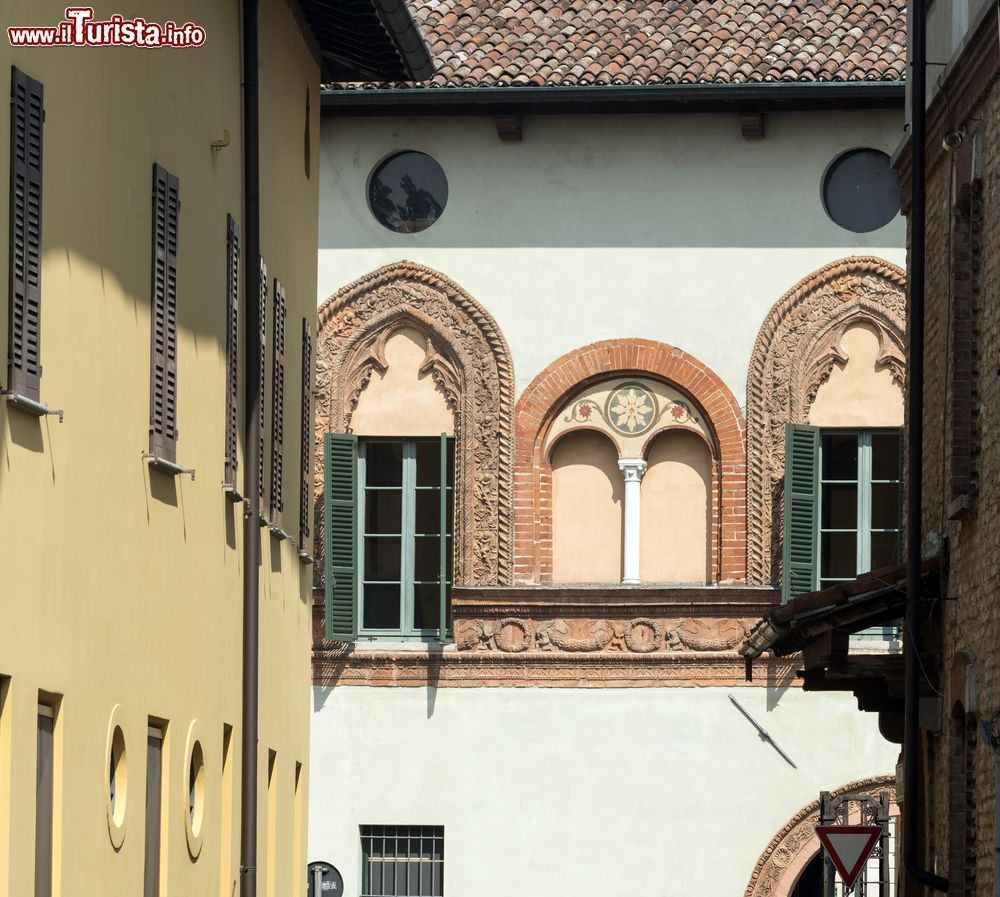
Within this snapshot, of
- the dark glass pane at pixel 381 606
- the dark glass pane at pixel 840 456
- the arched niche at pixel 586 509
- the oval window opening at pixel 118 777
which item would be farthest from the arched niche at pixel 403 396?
the oval window opening at pixel 118 777

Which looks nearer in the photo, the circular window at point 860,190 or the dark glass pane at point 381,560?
the circular window at point 860,190

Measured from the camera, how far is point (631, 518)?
24.5 metres

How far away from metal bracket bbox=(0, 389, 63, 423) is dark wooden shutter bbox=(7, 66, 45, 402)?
3 cm

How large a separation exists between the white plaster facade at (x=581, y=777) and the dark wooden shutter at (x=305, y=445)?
19.8 ft

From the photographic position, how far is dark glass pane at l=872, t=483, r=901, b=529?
24156 mm

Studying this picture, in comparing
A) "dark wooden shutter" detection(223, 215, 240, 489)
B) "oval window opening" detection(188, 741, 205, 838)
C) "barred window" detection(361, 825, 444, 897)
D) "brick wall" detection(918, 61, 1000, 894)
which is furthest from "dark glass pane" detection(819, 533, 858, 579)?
"oval window opening" detection(188, 741, 205, 838)

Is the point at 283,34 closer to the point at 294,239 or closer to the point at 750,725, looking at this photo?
the point at 294,239

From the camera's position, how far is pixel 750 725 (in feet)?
78.6

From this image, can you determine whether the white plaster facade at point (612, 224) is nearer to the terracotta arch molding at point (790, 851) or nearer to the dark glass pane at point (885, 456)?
the dark glass pane at point (885, 456)

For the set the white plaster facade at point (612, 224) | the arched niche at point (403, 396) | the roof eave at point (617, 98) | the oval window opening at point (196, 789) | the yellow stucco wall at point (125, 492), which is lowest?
the oval window opening at point (196, 789)

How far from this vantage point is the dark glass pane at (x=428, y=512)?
24594 millimetres

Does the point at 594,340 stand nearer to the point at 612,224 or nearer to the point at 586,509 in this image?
the point at 612,224

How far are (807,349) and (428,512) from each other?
401cm

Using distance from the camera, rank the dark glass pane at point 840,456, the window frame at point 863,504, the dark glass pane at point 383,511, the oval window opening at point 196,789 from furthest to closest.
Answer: the dark glass pane at point 383,511 < the dark glass pane at point 840,456 < the window frame at point 863,504 < the oval window opening at point 196,789
